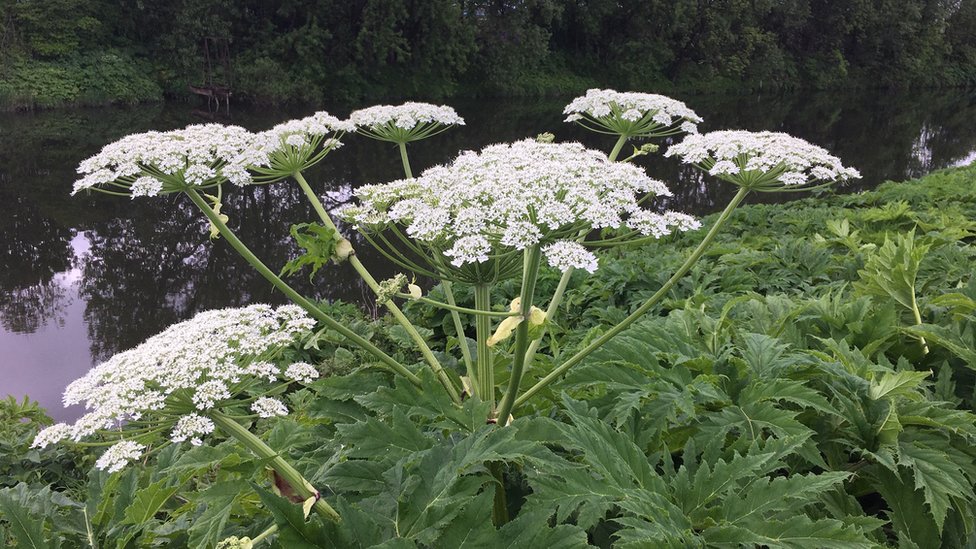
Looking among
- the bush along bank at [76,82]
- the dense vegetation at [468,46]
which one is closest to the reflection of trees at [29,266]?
the bush along bank at [76,82]

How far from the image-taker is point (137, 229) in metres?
15.6

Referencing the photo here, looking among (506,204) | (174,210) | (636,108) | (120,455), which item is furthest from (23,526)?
(174,210)

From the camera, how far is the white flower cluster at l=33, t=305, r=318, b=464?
169cm

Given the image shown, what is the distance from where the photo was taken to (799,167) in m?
2.35

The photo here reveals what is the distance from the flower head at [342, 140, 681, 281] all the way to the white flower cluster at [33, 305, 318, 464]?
24.3 inches

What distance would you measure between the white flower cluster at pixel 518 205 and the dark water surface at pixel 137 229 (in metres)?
8.00

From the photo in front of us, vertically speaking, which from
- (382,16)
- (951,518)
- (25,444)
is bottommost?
(25,444)

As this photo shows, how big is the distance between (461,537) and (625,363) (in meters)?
0.94

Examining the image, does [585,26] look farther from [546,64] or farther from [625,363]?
[625,363]

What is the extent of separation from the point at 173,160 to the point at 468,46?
49984 mm

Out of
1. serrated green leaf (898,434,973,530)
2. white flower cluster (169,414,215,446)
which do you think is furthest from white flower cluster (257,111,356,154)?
serrated green leaf (898,434,973,530)

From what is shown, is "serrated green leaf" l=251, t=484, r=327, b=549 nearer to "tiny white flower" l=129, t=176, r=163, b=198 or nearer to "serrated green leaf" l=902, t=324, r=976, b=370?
"tiny white flower" l=129, t=176, r=163, b=198

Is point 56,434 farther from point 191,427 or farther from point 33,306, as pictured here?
point 33,306

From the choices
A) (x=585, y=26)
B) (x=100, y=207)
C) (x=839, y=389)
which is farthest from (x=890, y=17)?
(x=839, y=389)
